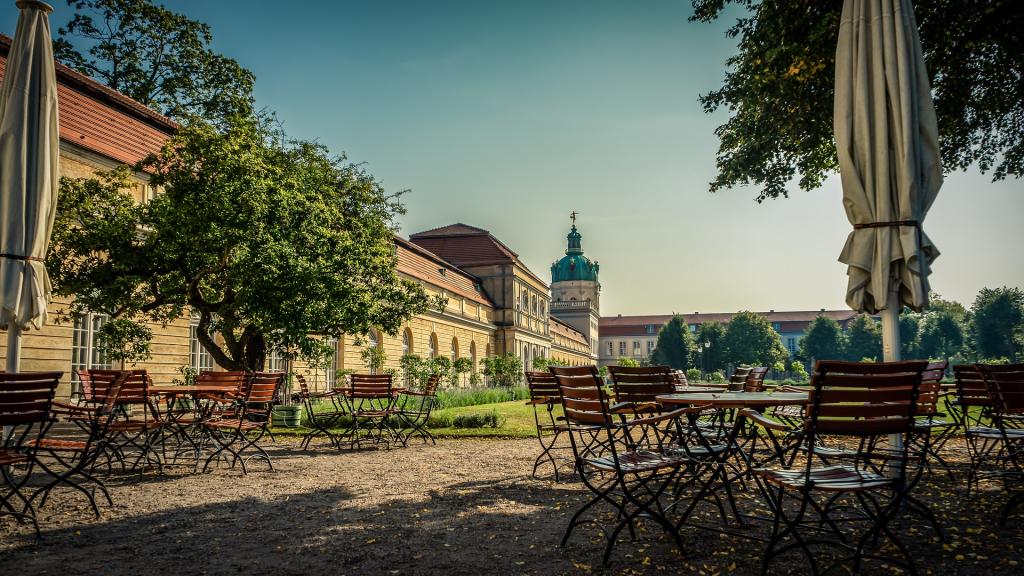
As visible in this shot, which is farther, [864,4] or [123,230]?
[123,230]

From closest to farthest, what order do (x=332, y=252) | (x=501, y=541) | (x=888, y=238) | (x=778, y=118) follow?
(x=501, y=541) → (x=888, y=238) → (x=778, y=118) → (x=332, y=252)

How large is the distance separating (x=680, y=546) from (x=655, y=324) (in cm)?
11240

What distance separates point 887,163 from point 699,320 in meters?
116

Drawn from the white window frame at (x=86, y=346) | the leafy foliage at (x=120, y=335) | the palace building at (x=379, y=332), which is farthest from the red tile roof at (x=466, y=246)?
the leafy foliage at (x=120, y=335)

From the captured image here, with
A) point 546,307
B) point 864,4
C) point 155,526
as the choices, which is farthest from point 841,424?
point 546,307

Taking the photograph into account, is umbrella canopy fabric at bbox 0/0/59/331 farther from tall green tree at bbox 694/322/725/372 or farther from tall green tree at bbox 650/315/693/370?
tall green tree at bbox 694/322/725/372

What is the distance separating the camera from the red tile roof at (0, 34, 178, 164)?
48.3 ft

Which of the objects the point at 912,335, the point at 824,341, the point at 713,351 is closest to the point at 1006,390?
the point at 713,351

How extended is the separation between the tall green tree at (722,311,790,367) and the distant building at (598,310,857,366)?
116 feet

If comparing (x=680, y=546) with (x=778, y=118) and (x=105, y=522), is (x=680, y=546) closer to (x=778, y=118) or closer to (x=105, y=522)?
(x=105, y=522)

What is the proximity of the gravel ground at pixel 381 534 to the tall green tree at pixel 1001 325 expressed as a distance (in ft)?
233

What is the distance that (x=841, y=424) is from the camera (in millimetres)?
3434

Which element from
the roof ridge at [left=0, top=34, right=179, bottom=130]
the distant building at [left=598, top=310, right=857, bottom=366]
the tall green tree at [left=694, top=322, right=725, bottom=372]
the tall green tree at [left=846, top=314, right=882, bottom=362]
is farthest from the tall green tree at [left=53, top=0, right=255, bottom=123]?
the distant building at [left=598, top=310, right=857, bottom=366]

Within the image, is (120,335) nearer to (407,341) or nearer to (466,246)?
(407,341)
